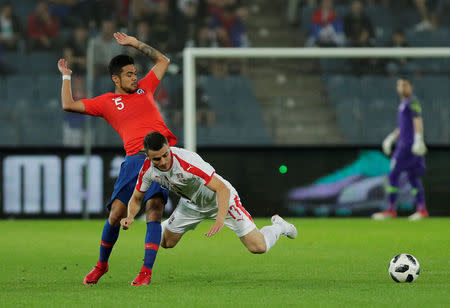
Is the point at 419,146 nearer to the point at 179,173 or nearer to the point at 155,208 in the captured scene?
the point at 155,208

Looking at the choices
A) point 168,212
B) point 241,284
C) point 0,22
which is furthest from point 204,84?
point 241,284

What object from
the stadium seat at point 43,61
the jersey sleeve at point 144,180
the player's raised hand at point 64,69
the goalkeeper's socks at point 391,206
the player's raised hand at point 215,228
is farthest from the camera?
the stadium seat at point 43,61

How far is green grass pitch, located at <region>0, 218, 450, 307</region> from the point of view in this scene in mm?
5926

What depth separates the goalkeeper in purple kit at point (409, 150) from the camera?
14555 mm

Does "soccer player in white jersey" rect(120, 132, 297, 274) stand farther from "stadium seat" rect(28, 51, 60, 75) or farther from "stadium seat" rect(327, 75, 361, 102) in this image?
"stadium seat" rect(28, 51, 60, 75)

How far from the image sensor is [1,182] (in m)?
15.4

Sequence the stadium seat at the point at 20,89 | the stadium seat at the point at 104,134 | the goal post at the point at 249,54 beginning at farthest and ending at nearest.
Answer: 1. the stadium seat at the point at 20,89
2. the stadium seat at the point at 104,134
3. the goal post at the point at 249,54

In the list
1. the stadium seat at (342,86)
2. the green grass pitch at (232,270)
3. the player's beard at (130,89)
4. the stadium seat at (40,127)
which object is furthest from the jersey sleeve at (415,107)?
the player's beard at (130,89)

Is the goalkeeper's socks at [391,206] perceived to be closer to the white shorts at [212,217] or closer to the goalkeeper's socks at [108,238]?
the white shorts at [212,217]

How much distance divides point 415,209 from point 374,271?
27.0ft

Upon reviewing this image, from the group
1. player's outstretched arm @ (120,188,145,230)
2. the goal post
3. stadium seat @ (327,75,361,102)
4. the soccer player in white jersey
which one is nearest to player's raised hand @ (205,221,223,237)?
the soccer player in white jersey

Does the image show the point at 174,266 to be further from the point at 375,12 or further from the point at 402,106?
the point at 375,12

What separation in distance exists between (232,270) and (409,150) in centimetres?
742

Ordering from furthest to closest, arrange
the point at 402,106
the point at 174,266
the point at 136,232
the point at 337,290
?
the point at 402,106
the point at 136,232
the point at 174,266
the point at 337,290
